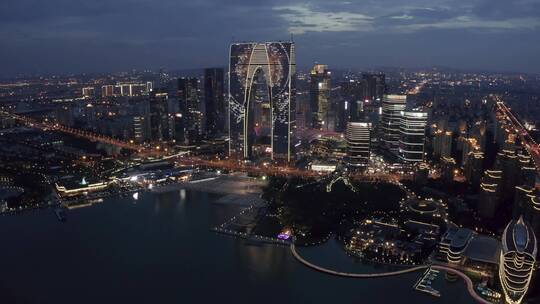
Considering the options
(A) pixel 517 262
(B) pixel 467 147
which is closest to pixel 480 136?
(B) pixel 467 147

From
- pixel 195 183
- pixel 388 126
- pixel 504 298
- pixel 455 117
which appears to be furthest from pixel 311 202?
pixel 455 117

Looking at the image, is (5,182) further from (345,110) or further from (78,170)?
(345,110)

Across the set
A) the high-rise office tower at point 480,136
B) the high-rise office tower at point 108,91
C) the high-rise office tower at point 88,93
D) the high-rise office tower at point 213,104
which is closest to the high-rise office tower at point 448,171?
the high-rise office tower at point 480,136

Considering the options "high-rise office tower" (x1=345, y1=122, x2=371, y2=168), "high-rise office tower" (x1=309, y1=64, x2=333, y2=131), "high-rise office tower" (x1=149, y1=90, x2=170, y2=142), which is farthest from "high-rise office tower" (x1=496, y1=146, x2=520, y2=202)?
"high-rise office tower" (x1=149, y1=90, x2=170, y2=142)

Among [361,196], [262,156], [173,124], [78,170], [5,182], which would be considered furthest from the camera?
[173,124]

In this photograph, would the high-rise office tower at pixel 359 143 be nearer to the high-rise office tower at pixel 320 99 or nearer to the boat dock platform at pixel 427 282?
the high-rise office tower at pixel 320 99

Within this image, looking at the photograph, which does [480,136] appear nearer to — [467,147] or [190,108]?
[467,147]
